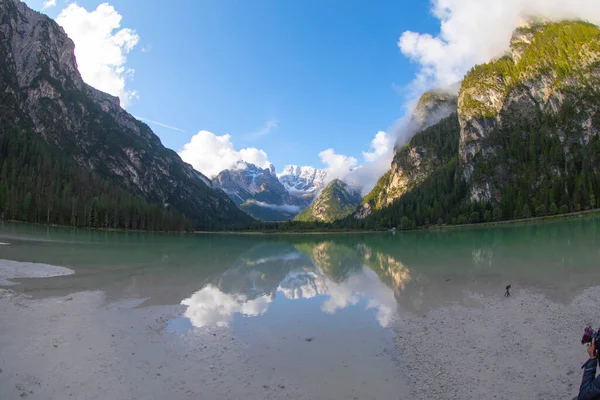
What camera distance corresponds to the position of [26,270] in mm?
33219

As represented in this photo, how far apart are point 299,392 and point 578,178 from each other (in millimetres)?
182486

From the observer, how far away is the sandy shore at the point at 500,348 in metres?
12.1

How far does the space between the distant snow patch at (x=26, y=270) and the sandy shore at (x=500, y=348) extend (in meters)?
30.2

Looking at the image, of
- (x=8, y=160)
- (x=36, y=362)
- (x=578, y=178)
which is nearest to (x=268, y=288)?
(x=36, y=362)

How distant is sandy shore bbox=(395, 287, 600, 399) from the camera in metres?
12.1

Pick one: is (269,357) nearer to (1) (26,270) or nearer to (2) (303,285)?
(2) (303,285)

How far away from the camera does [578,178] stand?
14988 centimetres

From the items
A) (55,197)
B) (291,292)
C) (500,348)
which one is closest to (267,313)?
(291,292)

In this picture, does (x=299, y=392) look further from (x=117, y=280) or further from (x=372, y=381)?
(x=117, y=280)

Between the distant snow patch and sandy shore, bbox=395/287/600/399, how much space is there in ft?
99.1

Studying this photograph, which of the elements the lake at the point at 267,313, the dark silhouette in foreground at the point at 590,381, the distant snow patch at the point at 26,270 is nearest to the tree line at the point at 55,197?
the lake at the point at 267,313

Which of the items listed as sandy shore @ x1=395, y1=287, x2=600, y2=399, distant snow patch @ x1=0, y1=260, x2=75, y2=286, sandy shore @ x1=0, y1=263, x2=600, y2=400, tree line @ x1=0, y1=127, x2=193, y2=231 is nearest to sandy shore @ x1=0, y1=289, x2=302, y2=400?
sandy shore @ x1=0, y1=263, x2=600, y2=400

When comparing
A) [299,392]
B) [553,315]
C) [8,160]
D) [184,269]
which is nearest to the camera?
[299,392]

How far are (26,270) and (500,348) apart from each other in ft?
128
